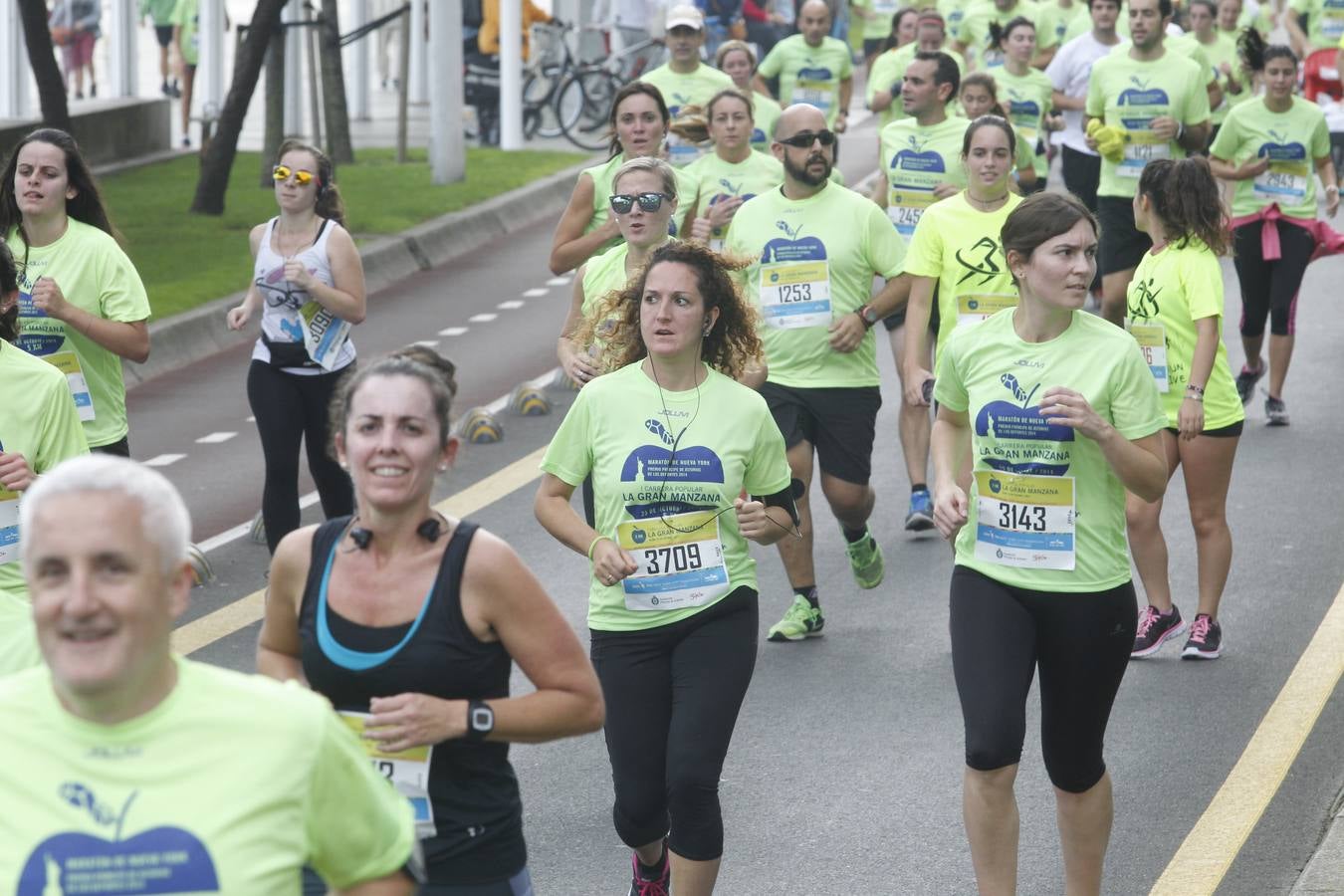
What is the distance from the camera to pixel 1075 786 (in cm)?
562

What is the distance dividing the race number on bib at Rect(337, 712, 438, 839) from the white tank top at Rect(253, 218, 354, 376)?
508 cm

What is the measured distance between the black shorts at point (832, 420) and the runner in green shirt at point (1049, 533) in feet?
9.26

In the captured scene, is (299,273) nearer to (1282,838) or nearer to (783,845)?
(783,845)

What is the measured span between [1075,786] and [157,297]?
10831mm

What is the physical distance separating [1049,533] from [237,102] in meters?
13.7

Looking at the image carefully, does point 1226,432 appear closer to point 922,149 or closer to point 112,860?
point 922,149

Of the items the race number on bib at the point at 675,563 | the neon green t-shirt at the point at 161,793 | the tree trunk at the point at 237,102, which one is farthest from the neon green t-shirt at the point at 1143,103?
the neon green t-shirt at the point at 161,793

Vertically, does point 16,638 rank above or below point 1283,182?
above

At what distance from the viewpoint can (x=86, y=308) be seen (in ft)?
25.1

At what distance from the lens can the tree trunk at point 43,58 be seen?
54.7ft

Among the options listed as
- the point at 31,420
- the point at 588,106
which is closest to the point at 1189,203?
the point at 31,420

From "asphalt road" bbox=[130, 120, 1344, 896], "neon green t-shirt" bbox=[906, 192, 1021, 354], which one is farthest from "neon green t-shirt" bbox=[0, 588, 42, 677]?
"neon green t-shirt" bbox=[906, 192, 1021, 354]

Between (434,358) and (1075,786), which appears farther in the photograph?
(1075,786)

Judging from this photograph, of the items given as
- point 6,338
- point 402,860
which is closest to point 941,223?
point 6,338
